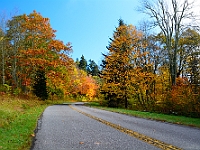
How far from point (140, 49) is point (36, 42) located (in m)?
15.7

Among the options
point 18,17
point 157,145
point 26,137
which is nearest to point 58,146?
point 26,137

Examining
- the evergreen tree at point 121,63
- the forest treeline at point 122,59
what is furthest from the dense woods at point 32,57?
the evergreen tree at point 121,63

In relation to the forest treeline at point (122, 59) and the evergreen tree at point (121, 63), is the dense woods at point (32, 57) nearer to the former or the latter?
the forest treeline at point (122, 59)

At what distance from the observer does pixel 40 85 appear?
3847 centimetres

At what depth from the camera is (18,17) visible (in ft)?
108

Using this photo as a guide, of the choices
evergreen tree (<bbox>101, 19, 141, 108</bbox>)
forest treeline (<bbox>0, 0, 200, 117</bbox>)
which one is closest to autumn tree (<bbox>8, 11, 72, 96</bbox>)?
forest treeline (<bbox>0, 0, 200, 117</bbox>)

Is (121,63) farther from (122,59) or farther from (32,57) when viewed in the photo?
(32,57)

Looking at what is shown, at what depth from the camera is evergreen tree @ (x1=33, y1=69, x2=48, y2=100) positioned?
125ft

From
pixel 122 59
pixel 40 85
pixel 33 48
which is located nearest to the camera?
pixel 122 59

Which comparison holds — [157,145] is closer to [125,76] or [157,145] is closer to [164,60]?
[125,76]

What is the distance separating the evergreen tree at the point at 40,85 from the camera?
125ft

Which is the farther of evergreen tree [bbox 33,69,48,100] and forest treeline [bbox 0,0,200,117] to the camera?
evergreen tree [bbox 33,69,48,100]

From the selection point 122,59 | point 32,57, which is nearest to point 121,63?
point 122,59

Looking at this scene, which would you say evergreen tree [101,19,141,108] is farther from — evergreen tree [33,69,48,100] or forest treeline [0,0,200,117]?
evergreen tree [33,69,48,100]
